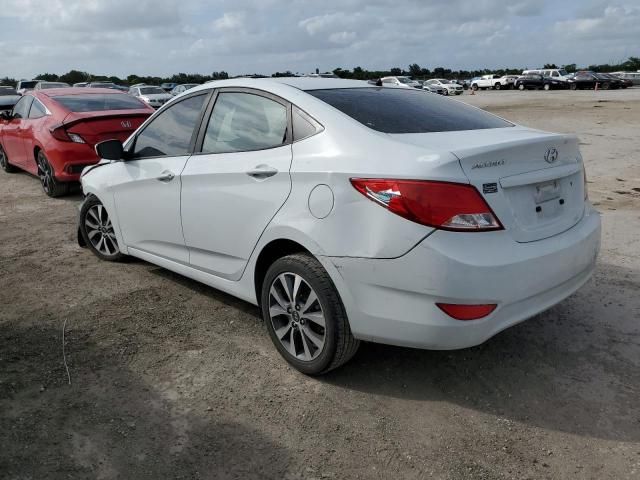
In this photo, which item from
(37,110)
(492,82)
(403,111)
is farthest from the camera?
(492,82)

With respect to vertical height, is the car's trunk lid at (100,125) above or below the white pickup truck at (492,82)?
above

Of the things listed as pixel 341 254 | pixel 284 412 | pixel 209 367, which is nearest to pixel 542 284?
pixel 341 254

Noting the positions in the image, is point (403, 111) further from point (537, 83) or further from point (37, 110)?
point (537, 83)

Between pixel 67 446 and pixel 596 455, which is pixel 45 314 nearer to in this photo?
pixel 67 446

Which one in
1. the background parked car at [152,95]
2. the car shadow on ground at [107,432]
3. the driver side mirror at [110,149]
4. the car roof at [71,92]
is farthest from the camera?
the background parked car at [152,95]

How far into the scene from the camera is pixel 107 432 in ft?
9.29

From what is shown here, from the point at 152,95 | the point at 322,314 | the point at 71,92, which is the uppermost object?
the point at 71,92

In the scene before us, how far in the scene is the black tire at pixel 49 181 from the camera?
809 centimetres

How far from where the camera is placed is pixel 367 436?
280 cm

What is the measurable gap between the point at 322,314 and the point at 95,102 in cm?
662

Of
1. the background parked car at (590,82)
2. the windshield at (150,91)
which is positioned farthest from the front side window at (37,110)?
the background parked car at (590,82)

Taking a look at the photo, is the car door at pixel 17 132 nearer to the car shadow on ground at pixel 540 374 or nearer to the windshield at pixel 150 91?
the car shadow on ground at pixel 540 374

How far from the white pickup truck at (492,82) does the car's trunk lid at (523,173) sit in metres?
55.6

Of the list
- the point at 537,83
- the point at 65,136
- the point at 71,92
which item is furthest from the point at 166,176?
the point at 537,83
